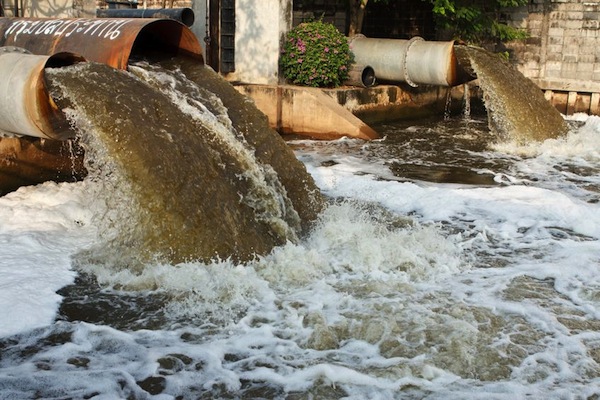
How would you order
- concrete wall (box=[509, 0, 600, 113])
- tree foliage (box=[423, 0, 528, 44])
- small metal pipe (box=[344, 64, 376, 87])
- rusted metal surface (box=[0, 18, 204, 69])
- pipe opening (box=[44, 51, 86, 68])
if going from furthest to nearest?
concrete wall (box=[509, 0, 600, 113]) → tree foliage (box=[423, 0, 528, 44]) → small metal pipe (box=[344, 64, 376, 87]) → rusted metal surface (box=[0, 18, 204, 69]) → pipe opening (box=[44, 51, 86, 68])

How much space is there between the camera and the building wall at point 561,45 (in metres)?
15.3

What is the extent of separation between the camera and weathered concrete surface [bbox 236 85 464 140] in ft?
39.6

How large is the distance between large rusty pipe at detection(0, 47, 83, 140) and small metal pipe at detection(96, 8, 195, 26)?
486 cm

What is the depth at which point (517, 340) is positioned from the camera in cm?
490

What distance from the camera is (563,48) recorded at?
1569 centimetres

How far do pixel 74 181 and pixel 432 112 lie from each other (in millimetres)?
8978

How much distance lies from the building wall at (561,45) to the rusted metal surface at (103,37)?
10.1 meters

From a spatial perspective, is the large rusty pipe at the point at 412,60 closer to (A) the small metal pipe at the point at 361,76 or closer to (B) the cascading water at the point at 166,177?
(A) the small metal pipe at the point at 361,76

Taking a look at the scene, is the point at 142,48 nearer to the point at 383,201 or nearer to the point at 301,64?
the point at 383,201

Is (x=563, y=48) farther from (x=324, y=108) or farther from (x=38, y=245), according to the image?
(x=38, y=245)

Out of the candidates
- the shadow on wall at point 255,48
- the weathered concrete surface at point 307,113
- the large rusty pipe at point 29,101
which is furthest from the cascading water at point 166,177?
the shadow on wall at point 255,48

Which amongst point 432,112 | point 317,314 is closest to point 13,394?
point 317,314

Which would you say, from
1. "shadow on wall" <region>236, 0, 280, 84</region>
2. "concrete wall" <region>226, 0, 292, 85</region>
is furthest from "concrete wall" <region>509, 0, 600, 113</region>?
"shadow on wall" <region>236, 0, 280, 84</region>

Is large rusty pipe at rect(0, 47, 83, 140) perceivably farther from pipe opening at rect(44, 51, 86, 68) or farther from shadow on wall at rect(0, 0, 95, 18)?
shadow on wall at rect(0, 0, 95, 18)
